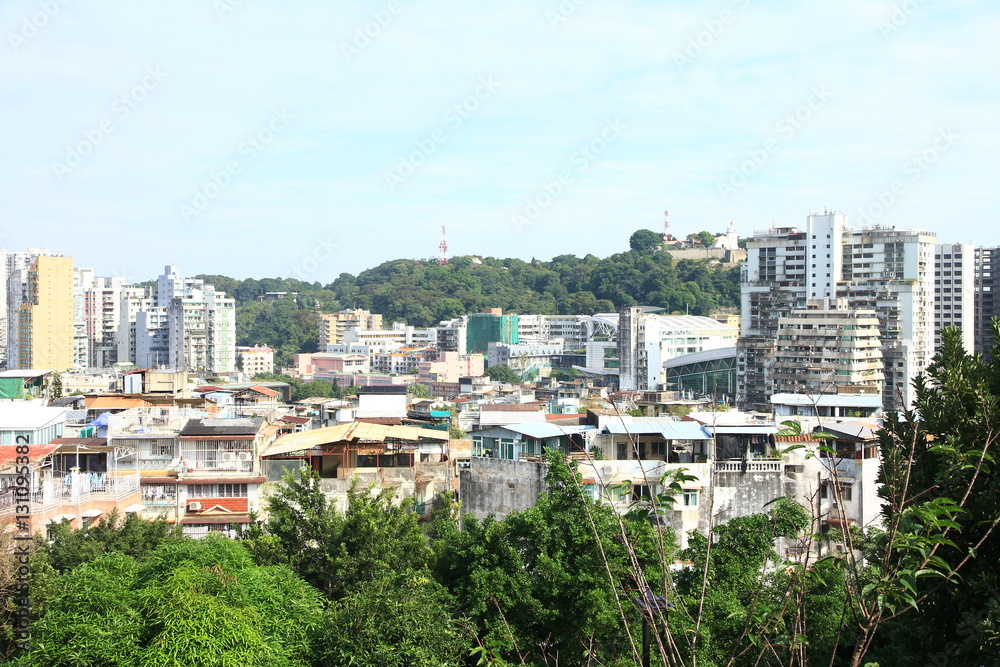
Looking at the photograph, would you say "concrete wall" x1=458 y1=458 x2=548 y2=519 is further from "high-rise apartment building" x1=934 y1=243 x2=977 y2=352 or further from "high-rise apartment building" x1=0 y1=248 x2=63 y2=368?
"high-rise apartment building" x1=0 y1=248 x2=63 y2=368

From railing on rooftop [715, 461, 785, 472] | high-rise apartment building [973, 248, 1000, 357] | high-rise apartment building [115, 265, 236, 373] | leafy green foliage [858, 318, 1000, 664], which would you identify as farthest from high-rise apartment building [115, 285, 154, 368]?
leafy green foliage [858, 318, 1000, 664]

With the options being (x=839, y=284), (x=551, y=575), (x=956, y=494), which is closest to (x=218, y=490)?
(x=551, y=575)

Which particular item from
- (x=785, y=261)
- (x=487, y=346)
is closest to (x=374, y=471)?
(x=785, y=261)

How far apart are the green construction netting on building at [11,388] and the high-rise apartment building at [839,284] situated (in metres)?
27.3

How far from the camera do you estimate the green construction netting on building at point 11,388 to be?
15.7 meters

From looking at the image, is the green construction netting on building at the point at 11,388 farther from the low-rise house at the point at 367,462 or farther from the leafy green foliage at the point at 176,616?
the leafy green foliage at the point at 176,616

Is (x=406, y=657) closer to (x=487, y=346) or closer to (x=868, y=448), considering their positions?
(x=868, y=448)

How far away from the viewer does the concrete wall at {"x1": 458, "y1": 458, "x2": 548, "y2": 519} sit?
1082cm

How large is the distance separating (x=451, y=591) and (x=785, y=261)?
3710cm

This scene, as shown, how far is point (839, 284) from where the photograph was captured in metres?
40.6

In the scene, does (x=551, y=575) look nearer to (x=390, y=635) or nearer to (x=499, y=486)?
(x=390, y=635)

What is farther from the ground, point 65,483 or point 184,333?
point 184,333

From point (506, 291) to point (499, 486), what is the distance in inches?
2727

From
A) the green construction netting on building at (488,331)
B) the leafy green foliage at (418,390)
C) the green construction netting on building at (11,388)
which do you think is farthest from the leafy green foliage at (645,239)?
the green construction netting on building at (11,388)
